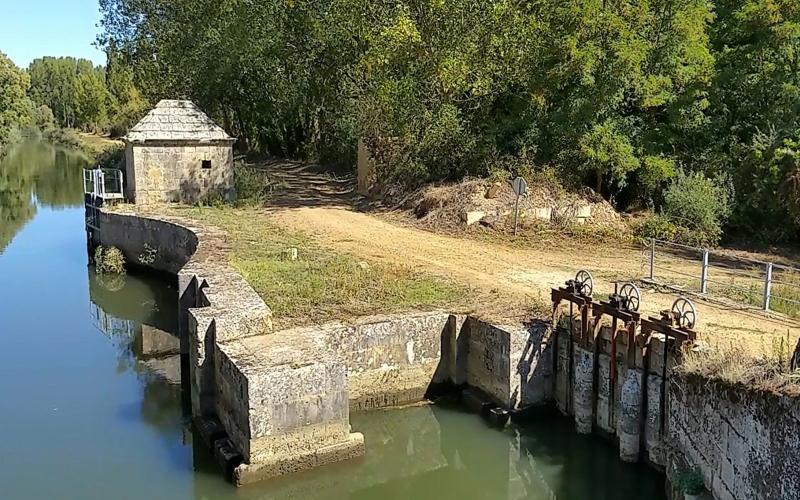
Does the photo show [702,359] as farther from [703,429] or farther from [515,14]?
[515,14]

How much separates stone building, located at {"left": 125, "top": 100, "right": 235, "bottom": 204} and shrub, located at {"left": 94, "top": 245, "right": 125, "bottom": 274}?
1911 millimetres

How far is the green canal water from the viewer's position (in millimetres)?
9281

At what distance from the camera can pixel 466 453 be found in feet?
34.3

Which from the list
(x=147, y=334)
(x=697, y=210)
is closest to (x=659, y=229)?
(x=697, y=210)

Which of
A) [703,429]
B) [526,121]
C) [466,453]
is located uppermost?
[526,121]

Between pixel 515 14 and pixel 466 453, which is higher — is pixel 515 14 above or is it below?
above

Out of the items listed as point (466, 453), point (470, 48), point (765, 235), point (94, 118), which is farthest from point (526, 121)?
point (94, 118)

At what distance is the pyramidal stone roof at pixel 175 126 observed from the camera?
21500 millimetres

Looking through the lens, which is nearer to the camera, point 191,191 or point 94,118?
point 191,191

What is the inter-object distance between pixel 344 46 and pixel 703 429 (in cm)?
2265

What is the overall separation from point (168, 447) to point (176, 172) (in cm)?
1291

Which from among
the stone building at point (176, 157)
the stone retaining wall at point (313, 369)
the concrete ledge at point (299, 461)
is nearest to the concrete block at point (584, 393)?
the stone retaining wall at point (313, 369)

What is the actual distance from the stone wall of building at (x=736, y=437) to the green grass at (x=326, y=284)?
446cm

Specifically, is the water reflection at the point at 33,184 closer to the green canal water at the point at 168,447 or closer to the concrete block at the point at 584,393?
the green canal water at the point at 168,447
